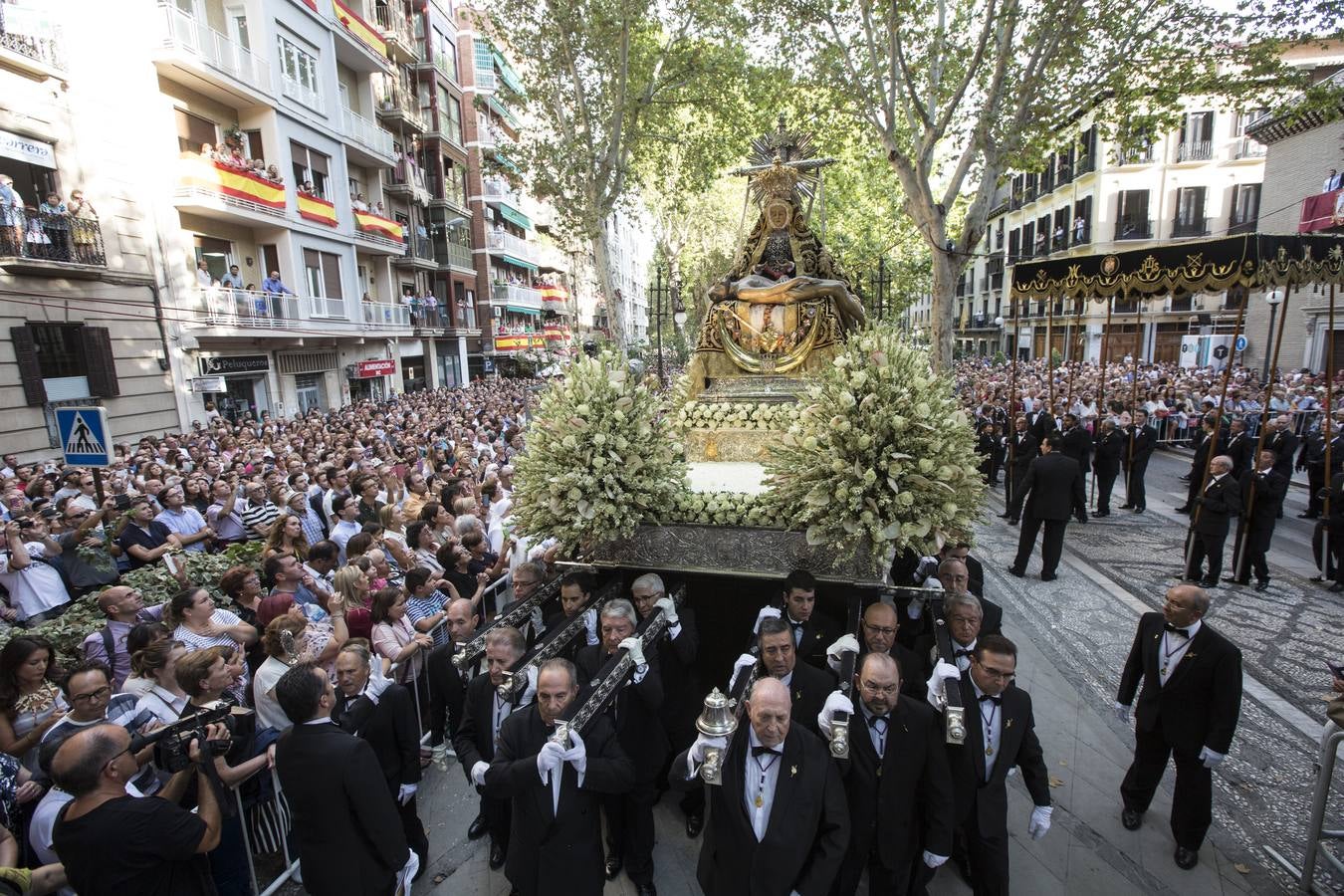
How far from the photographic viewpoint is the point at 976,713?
382 centimetres

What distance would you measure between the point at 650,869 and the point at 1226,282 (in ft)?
31.1

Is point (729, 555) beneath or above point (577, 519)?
beneath

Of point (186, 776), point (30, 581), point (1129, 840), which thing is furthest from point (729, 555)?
point (30, 581)

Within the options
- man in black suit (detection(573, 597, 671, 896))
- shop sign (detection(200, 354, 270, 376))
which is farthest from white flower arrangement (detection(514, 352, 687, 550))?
shop sign (detection(200, 354, 270, 376))

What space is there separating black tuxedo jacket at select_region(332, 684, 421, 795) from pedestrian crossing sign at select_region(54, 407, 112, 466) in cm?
562

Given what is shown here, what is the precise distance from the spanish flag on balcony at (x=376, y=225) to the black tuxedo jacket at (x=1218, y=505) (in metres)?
25.9

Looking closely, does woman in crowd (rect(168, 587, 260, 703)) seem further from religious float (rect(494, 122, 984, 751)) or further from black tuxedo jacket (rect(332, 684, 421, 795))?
religious float (rect(494, 122, 984, 751))

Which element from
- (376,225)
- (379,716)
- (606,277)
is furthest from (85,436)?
(376,225)

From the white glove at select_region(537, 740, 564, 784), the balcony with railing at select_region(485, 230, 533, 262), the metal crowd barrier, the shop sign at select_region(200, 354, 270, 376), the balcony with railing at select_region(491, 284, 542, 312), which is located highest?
the balcony with railing at select_region(485, 230, 533, 262)

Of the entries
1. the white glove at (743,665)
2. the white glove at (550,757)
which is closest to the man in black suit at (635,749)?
the white glove at (743,665)

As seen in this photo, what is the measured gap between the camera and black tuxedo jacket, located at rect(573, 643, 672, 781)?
4.17m

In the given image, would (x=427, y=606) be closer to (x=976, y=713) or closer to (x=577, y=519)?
(x=577, y=519)

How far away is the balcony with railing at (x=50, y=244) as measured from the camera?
12.4 meters

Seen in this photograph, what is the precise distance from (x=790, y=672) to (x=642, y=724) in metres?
1.03
